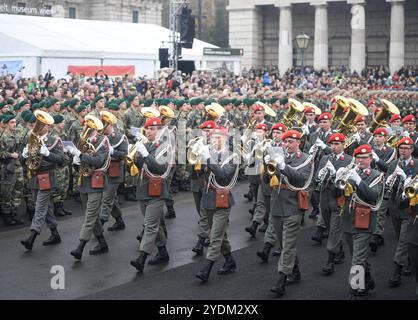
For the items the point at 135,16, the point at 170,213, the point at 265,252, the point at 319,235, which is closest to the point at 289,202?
the point at 265,252

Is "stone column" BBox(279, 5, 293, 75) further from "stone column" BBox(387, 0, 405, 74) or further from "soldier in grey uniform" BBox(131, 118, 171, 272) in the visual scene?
"soldier in grey uniform" BBox(131, 118, 171, 272)

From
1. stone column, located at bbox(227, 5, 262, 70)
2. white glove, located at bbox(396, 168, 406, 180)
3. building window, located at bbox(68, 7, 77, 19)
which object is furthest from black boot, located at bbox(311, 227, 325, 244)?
building window, located at bbox(68, 7, 77, 19)

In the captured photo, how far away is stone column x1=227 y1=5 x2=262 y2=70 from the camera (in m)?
54.0

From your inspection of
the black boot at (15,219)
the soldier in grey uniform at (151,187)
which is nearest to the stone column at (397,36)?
the black boot at (15,219)

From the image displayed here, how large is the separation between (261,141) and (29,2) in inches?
2333

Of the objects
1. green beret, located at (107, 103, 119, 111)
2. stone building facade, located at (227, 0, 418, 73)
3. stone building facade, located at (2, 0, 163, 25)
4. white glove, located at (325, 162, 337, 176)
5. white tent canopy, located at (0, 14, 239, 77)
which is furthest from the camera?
stone building facade, located at (2, 0, 163, 25)

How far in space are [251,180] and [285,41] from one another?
3869cm

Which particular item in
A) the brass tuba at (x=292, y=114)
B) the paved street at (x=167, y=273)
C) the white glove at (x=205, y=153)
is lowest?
the paved street at (x=167, y=273)

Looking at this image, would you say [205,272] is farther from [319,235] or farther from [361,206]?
[319,235]

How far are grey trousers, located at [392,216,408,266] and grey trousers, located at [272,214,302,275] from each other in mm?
1470

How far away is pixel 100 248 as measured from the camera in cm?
1114

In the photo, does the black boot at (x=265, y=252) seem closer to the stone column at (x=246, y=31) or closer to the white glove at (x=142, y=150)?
the white glove at (x=142, y=150)

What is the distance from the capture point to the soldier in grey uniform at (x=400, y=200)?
9.45 m

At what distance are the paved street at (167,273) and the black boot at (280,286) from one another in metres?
0.07
